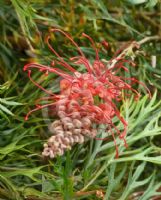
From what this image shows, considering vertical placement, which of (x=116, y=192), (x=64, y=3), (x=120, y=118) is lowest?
(x=116, y=192)

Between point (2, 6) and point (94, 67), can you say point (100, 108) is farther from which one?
point (2, 6)

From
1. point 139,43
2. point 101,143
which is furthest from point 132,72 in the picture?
point 101,143

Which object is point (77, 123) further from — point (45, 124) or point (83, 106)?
point (45, 124)

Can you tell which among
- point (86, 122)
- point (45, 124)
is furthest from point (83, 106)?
point (45, 124)

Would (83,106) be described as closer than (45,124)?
Yes
